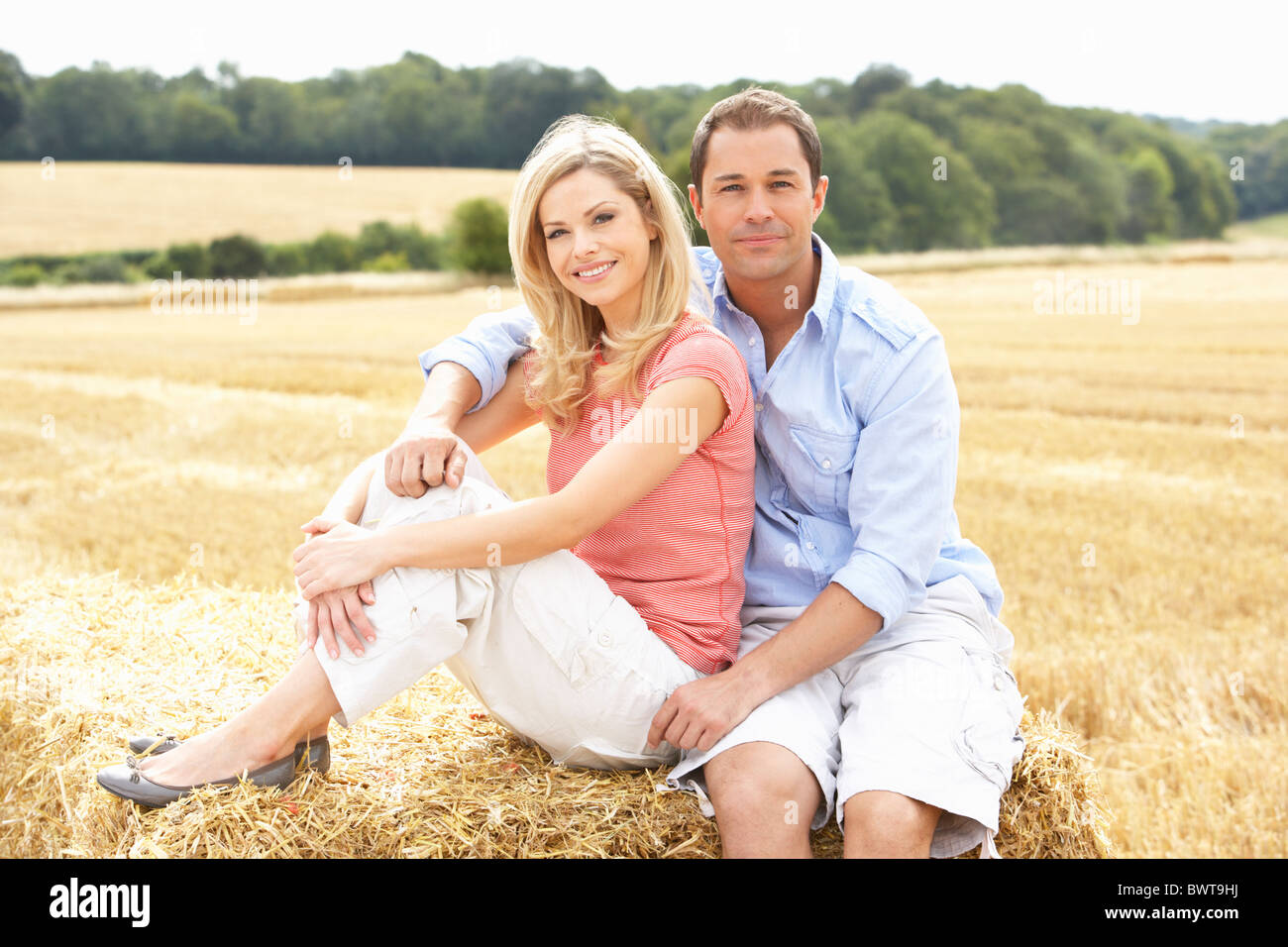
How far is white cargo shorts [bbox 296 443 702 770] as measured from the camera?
8.91 ft

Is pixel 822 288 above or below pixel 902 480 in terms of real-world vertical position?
above

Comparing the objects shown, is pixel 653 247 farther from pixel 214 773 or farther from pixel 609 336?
pixel 214 773

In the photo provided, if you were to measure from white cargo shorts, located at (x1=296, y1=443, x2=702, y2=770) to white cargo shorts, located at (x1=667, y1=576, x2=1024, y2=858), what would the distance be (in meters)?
0.22

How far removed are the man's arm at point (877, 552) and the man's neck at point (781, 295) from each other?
0.39 meters

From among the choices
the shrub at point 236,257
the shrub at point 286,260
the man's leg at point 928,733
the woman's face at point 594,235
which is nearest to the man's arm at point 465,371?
the woman's face at point 594,235

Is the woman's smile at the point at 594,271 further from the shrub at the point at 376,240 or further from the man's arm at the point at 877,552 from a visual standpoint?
the shrub at the point at 376,240

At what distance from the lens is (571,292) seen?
3.28m

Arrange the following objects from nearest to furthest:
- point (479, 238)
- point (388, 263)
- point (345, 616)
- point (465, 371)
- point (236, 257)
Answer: point (345, 616), point (465, 371), point (236, 257), point (388, 263), point (479, 238)

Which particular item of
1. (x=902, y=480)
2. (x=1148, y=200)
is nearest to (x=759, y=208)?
(x=902, y=480)

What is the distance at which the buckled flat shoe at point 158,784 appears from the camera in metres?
2.81

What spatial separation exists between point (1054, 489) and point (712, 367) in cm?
574

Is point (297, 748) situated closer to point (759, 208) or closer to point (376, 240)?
point (759, 208)

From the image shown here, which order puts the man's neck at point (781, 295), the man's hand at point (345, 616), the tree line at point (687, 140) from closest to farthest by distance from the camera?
the man's hand at point (345, 616)
the man's neck at point (781, 295)
the tree line at point (687, 140)

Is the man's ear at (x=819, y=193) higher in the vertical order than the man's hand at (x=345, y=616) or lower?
higher
